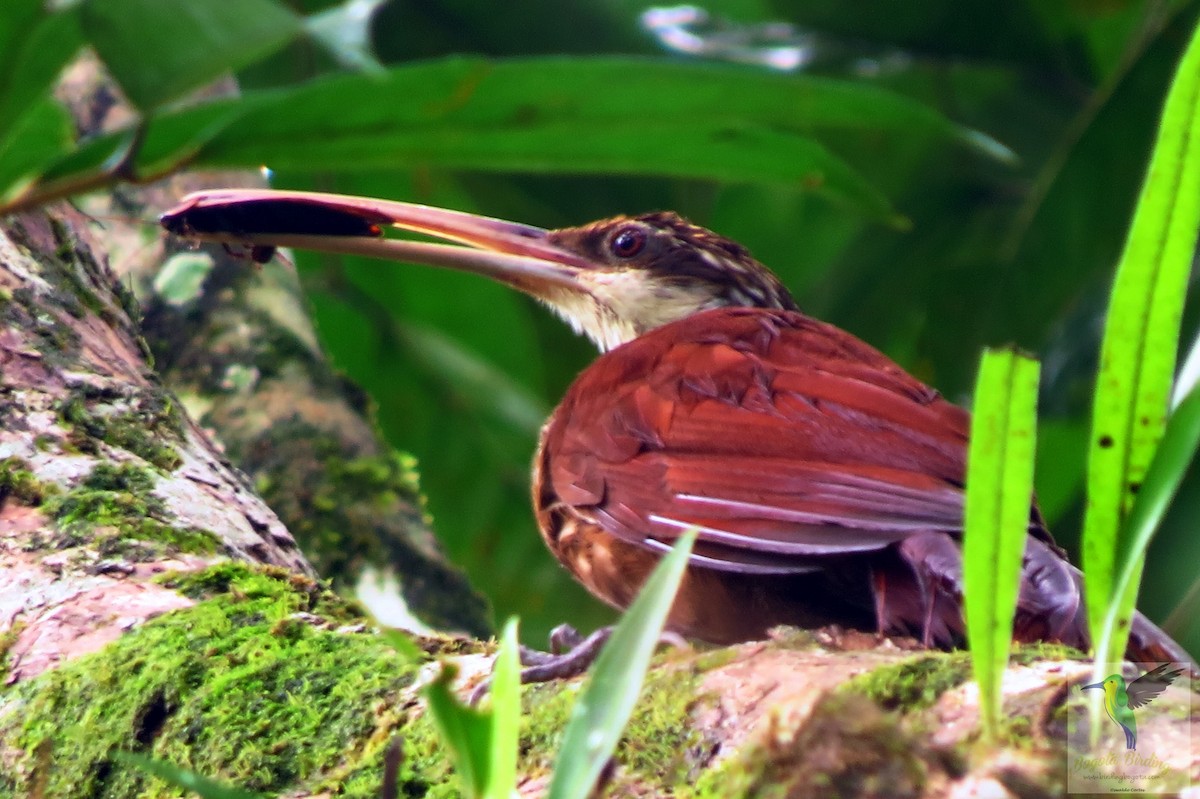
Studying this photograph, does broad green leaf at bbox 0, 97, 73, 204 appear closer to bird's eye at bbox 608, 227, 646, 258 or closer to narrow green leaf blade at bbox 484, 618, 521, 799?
narrow green leaf blade at bbox 484, 618, 521, 799

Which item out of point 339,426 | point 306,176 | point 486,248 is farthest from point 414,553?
point 306,176

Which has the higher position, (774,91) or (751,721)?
(774,91)

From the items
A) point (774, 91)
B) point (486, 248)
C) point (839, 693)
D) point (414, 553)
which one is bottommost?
point (414, 553)

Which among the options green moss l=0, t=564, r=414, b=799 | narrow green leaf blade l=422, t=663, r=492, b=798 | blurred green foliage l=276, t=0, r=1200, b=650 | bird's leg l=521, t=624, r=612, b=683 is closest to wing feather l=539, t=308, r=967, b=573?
bird's leg l=521, t=624, r=612, b=683

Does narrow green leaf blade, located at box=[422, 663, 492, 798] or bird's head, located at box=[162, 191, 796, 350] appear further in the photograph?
bird's head, located at box=[162, 191, 796, 350]

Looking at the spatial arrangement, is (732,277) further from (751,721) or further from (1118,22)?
(751,721)

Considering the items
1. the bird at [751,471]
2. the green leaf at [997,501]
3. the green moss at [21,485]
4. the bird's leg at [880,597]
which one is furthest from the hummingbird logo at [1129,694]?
the green moss at [21,485]

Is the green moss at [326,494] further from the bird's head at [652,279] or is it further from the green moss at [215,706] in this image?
the green moss at [215,706]
